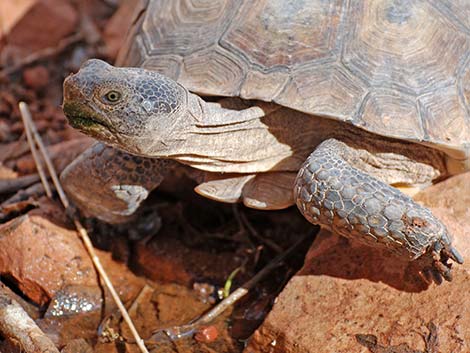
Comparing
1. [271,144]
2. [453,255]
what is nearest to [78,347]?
[271,144]

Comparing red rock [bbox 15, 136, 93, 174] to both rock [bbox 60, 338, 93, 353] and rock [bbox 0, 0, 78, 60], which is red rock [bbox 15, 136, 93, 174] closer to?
rock [bbox 60, 338, 93, 353]

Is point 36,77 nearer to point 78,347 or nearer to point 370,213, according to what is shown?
point 78,347

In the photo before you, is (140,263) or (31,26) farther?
(31,26)

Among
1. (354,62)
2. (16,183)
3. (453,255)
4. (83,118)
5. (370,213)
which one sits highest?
(354,62)

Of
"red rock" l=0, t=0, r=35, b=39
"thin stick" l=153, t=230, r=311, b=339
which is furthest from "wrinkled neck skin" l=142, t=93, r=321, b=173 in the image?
"red rock" l=0, t=0, r=35, b=39

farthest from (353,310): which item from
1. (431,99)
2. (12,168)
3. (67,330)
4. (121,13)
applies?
(121,13)

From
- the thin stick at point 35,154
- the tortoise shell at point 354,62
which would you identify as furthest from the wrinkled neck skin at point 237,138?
the thin stick at point 35,154

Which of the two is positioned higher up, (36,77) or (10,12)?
(10,12)
